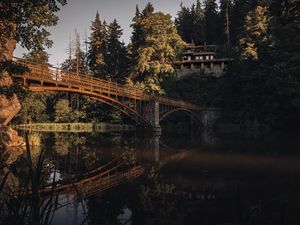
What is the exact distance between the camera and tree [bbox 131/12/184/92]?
49031 millimetres

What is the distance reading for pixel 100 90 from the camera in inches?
1185

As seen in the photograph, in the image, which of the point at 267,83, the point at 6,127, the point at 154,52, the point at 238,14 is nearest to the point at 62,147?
the point at 6,127

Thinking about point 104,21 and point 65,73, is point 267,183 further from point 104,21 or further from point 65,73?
point 104,21

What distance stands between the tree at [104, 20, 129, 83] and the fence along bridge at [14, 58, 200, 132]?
56.3ft

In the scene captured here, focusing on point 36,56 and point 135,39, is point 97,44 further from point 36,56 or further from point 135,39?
point 36,56

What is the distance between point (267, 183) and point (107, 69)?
48616 mm

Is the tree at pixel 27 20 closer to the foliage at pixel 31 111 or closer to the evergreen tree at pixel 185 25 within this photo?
the foliage at pixel 31 111

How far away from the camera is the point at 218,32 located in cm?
8562

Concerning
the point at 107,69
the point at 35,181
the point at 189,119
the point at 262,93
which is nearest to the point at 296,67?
the point at 262,93

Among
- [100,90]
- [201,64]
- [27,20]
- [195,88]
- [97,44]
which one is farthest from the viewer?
[201,64]

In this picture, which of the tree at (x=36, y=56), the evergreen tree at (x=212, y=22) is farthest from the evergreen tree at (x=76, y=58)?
the evergreen tree at (x=212, y=22)

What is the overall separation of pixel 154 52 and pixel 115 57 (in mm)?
9940

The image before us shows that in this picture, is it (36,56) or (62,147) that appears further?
(62,147)

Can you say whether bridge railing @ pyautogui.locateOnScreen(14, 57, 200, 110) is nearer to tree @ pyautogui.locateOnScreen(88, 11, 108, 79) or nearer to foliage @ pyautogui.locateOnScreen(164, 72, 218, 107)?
foliage @ pyautogui.locateOnScreen(164, 72, 218, 107)
